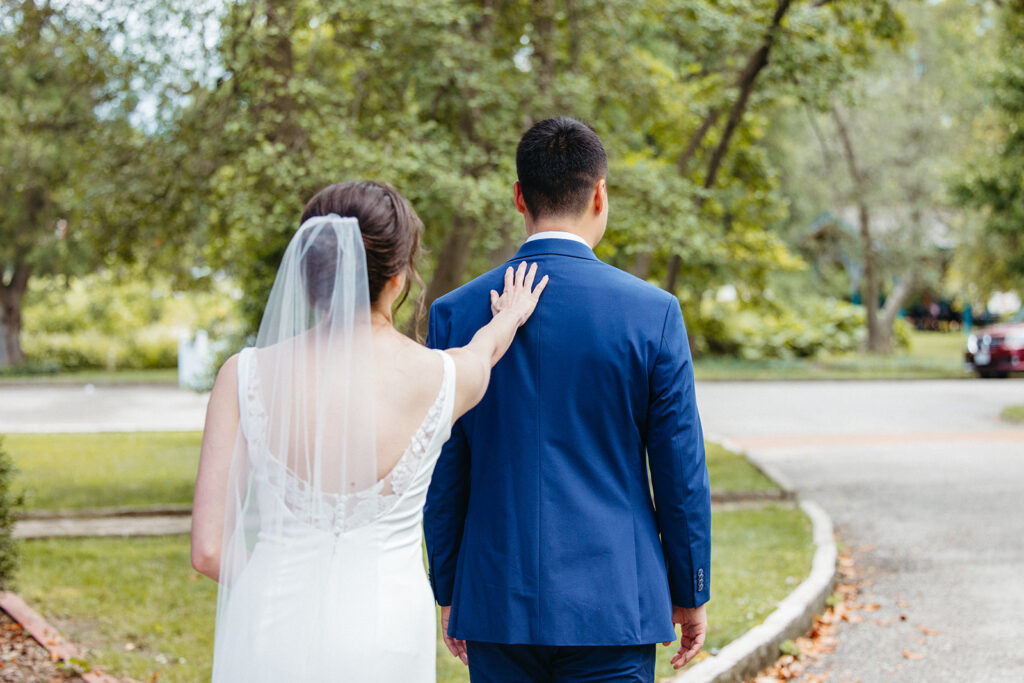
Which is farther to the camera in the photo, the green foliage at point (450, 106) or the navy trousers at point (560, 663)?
the green foliage at point (450, 106)

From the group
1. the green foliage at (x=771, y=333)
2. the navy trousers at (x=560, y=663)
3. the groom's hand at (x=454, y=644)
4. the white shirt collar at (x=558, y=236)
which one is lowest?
the green foliage at (x=771, y=333)

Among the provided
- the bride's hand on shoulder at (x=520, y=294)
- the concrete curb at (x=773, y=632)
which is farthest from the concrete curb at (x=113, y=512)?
the bride's hand on shoulder at (x=520, y=294)

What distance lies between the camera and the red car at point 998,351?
84.6ft

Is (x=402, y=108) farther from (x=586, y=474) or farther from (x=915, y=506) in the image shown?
(x=586, y=474)

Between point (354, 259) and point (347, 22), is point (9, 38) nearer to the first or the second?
point (347, 22)

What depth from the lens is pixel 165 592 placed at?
6.82 metres

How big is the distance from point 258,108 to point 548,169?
264 inches

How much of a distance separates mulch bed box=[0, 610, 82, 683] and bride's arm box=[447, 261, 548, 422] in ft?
11.5

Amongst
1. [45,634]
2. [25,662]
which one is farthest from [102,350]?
[25,662]

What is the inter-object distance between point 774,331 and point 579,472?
30.2 m

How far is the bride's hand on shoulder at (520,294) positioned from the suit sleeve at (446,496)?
0.25 m

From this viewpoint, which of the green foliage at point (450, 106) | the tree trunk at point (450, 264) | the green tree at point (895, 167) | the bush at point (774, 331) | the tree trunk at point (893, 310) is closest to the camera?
the green foliage at point (450, 106)

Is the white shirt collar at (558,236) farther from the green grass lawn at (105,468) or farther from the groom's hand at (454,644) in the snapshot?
the green grass lawn at (105,468)

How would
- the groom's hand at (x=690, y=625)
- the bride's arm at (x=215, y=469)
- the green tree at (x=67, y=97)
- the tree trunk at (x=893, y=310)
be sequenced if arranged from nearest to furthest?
the bride's arm at (x=215, y=469) → the groom's hand at (x=690, y=625) → the green tree at (x=67, y=97) → the tree trunk at (x=893, y=310)
